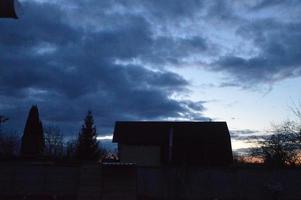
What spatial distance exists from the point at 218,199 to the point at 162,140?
16215 mm

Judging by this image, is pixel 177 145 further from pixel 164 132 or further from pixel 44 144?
pixel 44 144

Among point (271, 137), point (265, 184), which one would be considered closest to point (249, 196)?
point (265, 184)

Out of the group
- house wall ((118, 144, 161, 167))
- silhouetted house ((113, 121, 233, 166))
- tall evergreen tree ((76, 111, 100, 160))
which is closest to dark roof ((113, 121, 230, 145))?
silhouetted house ((113, 121, 233, 166))

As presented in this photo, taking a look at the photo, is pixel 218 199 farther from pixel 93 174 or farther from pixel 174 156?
pixel 174 156

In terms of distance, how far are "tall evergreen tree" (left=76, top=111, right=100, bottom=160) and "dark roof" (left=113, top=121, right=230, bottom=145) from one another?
39.3 feet

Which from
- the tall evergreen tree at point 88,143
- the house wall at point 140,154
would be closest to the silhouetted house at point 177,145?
the house wall at point 140,154

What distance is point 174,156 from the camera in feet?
131

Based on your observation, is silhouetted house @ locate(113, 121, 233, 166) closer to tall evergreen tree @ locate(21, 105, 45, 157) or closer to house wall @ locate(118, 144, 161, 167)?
house wall @ locate(118, 144, 161, 167)

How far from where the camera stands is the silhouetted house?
3978cm

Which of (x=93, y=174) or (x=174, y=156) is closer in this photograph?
(x=93, y=174)

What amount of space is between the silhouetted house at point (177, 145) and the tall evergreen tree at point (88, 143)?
13.7m

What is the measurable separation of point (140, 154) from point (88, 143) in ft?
64.9

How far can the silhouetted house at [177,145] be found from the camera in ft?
131

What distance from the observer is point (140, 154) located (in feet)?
133
